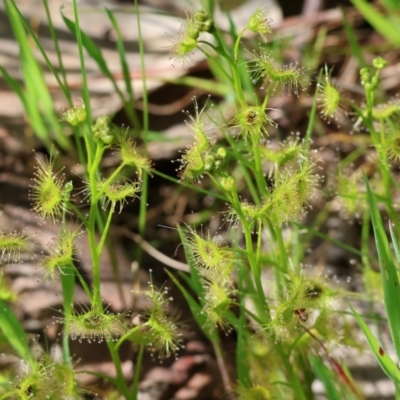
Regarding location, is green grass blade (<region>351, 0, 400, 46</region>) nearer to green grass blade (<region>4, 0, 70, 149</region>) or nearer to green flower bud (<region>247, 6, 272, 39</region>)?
green flower bud (<region>247, 6, 272, 39</region>)

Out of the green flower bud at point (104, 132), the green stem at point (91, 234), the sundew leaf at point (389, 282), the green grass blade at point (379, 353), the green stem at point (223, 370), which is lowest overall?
the green stem at point (223, 370)

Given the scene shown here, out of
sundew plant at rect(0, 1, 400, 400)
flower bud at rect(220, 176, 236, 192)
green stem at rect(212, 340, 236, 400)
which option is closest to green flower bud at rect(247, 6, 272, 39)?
sundew plant at rect(0, 1, 400, 400)

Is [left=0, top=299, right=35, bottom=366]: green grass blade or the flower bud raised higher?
the flower bud

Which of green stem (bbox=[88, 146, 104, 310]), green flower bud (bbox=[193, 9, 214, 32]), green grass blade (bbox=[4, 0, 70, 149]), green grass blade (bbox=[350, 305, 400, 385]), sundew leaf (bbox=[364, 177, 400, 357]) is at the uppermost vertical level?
green grass blade (bbox=[4, 0, 70, 149])

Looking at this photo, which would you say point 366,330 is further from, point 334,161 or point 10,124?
point 10,124

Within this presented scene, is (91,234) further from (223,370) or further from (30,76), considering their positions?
(30,76)

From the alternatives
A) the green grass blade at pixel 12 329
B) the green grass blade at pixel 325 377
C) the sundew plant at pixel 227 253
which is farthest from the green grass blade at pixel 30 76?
the green grass blade at pixel 325 377

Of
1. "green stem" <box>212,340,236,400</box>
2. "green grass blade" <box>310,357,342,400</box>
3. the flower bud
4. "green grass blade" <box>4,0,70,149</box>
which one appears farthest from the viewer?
"green grass blade" <box>4,0,70,149</box>

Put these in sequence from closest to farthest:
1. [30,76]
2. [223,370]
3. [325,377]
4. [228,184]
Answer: [228,184] → [325,377] → [223,370] → [30,76]

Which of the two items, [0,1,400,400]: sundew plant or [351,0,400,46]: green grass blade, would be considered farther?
[351,0,400,46]: green grass blade

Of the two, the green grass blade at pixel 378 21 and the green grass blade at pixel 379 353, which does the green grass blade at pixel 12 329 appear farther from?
the green grass blade at pixel 378 21

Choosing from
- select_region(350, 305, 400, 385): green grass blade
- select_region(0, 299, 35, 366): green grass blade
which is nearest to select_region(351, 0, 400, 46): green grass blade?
select_region(350, 305, 400, 385): green grass blade

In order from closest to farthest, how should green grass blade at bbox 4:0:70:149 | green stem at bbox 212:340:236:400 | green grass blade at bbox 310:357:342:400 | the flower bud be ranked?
the flower bud < green grass blade at bbox 310:357:342:400 < green stem at bbox 212:340:236:400 < green grass blade at bbox 4:0:70:149

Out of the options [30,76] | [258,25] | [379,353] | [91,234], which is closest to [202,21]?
[258,25]
